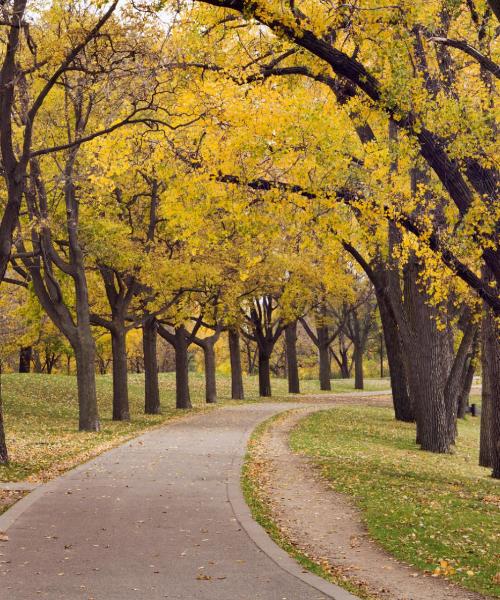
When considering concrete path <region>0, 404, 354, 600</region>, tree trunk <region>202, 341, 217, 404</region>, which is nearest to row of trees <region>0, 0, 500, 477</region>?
concrete path <region>0, 404, 354, 600</region>

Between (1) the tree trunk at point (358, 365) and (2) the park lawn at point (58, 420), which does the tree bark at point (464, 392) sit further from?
(1) the tree trunk at point (358, 365)

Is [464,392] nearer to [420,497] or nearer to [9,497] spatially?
[420,497]

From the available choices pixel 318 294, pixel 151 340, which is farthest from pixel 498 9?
pixel 318 294

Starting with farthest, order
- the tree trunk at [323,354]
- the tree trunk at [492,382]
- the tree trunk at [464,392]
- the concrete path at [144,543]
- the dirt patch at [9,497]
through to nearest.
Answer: the tree trunk at [323,354] → the tree trunk at [464,392] → the tree trunk at [492,382] → the dirt patch at [9,497] → the concrete path at [144,543]

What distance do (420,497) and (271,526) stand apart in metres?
3.18

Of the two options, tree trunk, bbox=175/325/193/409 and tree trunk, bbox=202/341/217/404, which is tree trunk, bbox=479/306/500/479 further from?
tree trunk, bbox=202/341/217/404

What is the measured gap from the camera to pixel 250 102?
44.0 ft

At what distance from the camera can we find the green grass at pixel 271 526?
7395mm

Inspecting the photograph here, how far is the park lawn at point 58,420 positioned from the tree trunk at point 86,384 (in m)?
0.41

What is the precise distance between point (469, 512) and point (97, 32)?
10000 millimetres

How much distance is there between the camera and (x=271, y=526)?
31.9 ft

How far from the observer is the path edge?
6878mm

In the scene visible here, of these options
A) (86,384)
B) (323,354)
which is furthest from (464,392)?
(86,384)

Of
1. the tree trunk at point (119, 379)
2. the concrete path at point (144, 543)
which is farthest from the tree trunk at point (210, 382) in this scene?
the concrete path at point (144, 543)
